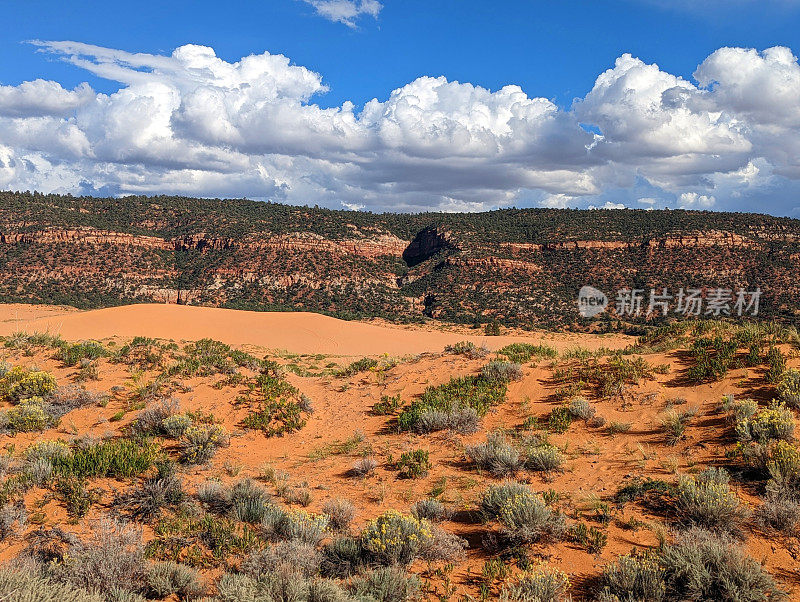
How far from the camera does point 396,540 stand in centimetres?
557

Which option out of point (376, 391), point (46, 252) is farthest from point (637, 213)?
point (46, 252)

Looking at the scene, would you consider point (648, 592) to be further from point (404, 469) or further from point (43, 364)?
point (43, 364)

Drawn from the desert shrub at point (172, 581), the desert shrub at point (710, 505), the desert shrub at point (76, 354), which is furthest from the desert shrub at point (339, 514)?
the desert shrub at point (76, 354)

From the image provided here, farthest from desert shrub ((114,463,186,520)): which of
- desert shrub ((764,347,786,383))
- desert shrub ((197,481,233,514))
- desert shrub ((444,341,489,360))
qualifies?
desert shrub ((764,347,786,383))

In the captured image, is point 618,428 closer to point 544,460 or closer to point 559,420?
point 559,420

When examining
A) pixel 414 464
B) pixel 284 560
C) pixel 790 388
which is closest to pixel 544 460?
pixel 414 464

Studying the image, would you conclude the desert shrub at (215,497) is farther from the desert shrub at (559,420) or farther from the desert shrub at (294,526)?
the desert shrub at (559,420)

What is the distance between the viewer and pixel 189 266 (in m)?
65.2

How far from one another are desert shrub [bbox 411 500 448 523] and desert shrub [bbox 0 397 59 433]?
360 inches

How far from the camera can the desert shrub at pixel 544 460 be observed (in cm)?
791

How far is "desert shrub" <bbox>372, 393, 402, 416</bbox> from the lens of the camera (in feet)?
38.6

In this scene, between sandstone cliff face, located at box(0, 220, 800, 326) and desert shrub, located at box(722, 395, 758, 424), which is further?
sandstone cliff face, located at box(0, 220, 800, 326)

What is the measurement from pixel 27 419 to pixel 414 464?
8.91m

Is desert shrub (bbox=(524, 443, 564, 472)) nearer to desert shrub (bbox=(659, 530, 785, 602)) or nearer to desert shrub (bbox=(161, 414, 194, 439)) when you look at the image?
desert shrub (bbox=(659, 530, 785, 602))
